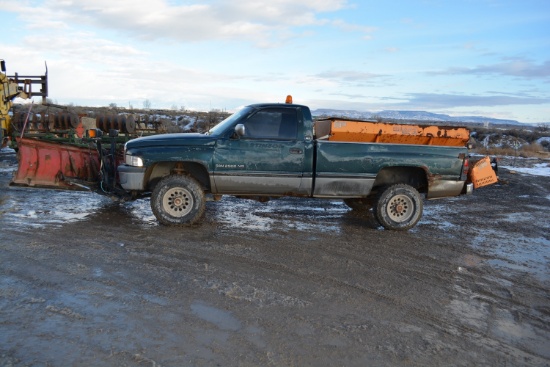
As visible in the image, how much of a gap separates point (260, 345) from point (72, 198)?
7089mm

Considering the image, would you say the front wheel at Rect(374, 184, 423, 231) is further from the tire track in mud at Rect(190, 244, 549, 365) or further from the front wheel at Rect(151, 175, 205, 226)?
the front wheel at Rect(151, 175, 205, 226)

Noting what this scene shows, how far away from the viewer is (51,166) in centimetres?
802

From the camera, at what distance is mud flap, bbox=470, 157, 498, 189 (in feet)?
27.1

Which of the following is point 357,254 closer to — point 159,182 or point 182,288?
point 182,288

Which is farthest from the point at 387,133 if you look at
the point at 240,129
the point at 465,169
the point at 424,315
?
the point at 424,315

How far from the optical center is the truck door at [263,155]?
7453 mm

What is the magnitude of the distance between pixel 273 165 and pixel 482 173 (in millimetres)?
3769

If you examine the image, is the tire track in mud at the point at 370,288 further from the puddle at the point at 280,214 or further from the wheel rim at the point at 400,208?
the wheel rim at the point at 400,208

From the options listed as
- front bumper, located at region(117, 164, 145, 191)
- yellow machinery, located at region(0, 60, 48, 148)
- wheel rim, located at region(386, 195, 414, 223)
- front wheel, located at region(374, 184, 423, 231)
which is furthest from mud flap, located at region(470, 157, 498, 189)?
yellow machinery, located at region(0, 60, 48, 148)

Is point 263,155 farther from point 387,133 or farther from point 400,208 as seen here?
point 400,208

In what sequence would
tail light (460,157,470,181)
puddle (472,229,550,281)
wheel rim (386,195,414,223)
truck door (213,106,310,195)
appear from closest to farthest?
puddle (472,229,550,281) → truck door (213,106,310,195) → wheel rim (386,195,414,223) → tail light (460,157,470,181)

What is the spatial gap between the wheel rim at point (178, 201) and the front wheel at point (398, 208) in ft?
9.97

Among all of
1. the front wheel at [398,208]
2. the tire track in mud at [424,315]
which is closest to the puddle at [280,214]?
the front wheel at [398,208]

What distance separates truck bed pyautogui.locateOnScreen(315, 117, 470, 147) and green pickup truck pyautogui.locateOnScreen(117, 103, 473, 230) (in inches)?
4.4
